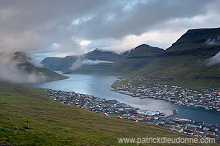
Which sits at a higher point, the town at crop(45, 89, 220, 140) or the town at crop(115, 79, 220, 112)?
the town at crop(115, 79, 220, 112)

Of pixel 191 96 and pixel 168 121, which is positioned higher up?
pixel 191 96

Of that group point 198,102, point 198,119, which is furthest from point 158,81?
point 198,119

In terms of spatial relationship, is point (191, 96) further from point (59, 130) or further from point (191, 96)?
point (59, 130)

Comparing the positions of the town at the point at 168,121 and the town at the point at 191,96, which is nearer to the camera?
the town at the point at 168,121

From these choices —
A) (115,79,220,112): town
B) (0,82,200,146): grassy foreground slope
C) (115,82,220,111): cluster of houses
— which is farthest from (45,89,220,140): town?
(115,82,220,111): cluster of houses

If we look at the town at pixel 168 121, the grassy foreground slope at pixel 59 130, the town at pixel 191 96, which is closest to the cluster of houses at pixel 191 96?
the town at pixel 191 96

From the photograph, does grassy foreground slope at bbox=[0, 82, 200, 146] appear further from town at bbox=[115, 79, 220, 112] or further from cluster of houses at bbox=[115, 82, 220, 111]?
cluster of houses at bbox=[115, 82, 220, 111]

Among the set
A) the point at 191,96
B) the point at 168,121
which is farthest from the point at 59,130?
the point at 191,96

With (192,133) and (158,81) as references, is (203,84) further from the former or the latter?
(192,133)

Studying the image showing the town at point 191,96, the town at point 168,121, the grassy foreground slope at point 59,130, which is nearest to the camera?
the grassy foreground slope at point 59,130

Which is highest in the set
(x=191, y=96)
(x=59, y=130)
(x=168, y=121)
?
(x=59, y=130)

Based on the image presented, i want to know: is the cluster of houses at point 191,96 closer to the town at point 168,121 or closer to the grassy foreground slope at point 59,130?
the town at point 168,121

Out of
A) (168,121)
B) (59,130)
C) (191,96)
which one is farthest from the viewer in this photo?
(191,96)
